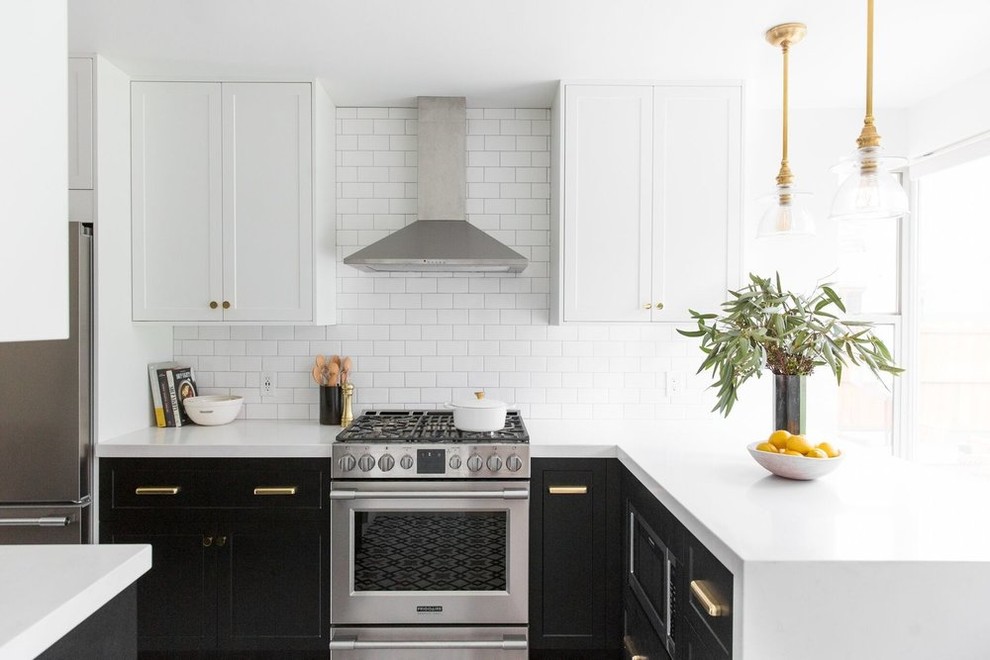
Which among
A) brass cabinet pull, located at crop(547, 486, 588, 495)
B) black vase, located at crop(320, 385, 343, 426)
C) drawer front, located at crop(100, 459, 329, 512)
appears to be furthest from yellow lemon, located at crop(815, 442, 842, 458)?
black vase, located at crop(320, 385, 343, 426)

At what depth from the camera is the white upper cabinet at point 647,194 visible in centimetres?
277

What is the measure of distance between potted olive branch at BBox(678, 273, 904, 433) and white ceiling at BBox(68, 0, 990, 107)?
99 centimetres

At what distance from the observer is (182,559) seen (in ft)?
8.22

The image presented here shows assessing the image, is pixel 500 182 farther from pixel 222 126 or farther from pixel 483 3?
pixel 222 126

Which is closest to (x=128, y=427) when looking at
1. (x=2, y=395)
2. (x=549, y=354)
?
(x=2, y=395)

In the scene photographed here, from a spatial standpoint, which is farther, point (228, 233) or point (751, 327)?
point (228, 233)

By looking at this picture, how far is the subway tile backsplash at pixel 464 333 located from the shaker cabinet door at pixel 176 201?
0.40 meters

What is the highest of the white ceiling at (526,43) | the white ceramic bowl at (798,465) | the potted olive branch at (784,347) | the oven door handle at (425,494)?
the white ceiling at (526,43)

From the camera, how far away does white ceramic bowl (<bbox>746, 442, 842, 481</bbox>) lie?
1881 mm

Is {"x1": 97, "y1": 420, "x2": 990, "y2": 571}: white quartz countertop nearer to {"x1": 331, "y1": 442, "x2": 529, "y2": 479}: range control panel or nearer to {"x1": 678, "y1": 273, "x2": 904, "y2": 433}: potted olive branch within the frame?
{"x1": 331, "y1": 442, "x2": 529, "y2": 479}: range control panel

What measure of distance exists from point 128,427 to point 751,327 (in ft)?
8.55

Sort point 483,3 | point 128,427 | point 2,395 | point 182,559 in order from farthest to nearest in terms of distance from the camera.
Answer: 1. point 128,427
2. point 182,559
3. point 2,395
4. point 483,3

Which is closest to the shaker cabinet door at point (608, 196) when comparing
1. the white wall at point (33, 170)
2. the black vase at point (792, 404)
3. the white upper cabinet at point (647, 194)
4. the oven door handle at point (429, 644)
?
the white upper cabinet at point (647, 194)

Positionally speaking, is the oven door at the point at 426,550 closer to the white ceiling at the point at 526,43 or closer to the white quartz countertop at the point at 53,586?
the white quartz countertop at the point at 53,586
